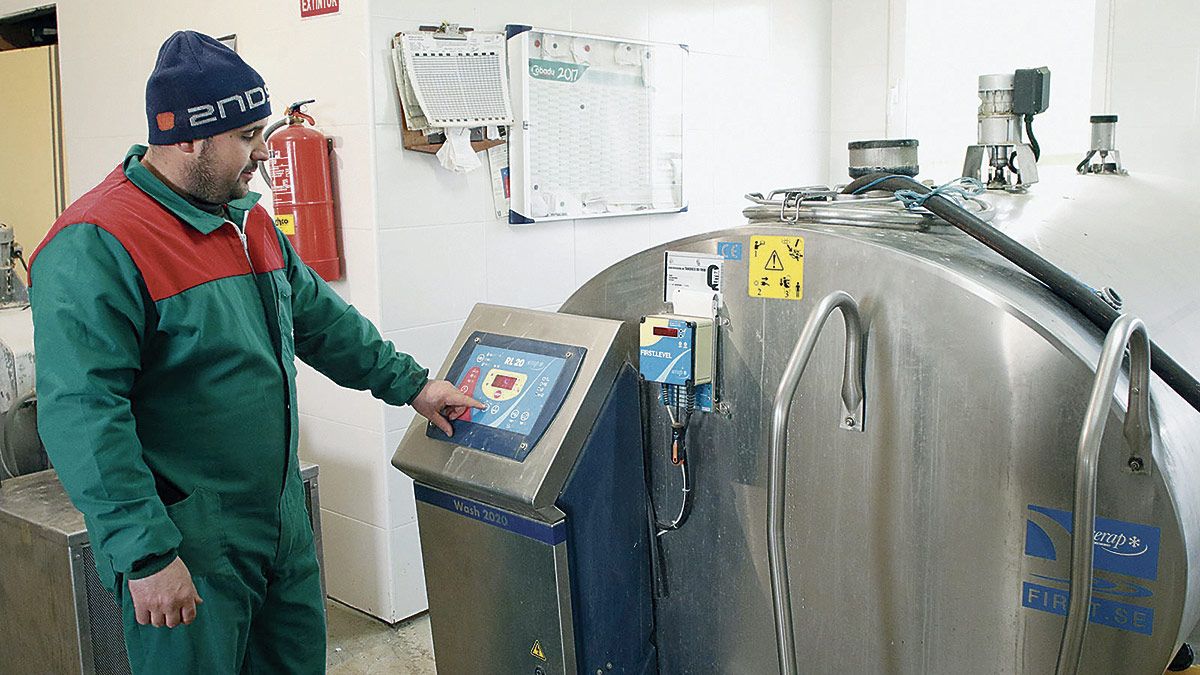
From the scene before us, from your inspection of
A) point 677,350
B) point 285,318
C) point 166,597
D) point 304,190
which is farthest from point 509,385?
point 304,190

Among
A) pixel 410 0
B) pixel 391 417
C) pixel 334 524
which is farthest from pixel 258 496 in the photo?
pixel 410 0

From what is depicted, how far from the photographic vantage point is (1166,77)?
4.09 m

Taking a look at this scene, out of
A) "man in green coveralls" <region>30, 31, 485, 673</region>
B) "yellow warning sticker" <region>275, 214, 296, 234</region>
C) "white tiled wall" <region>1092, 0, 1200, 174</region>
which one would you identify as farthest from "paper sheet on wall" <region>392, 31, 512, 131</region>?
"white tiled wall" <region>1092, 0, 1200, 174</region>

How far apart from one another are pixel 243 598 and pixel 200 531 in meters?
0.16

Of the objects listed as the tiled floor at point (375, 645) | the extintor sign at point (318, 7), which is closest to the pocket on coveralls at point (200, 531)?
the tiled floor at point (375, 645)

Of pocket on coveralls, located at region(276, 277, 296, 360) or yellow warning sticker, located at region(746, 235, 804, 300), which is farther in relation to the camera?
pocket on coveralls, located at region(276, 277, 296, 360)

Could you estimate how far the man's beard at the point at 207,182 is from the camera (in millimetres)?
1934

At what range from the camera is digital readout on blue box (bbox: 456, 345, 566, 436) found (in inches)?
75.1

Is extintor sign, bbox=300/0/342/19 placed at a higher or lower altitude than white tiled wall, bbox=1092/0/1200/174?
higher

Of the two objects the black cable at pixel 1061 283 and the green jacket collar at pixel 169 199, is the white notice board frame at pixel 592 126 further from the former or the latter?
the black cable at pixel 1061 283

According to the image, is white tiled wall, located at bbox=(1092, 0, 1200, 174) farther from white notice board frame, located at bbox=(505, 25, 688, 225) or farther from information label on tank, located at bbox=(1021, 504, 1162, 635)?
information label on tank, located at bbox=(1021, 504, 1162, 635)

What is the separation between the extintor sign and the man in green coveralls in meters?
1.26

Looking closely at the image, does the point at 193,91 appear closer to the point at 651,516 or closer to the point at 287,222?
the point at 651,516

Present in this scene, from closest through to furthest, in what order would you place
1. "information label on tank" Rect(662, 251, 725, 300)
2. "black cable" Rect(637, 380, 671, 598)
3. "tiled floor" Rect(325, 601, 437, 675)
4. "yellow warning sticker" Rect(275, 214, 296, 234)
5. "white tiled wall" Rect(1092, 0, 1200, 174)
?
"information label on tank" Rect(662, 251, 725, 300) → "black cable" Rect(637, 380, 671, 598) → "tiled floor" Rect(325, 601, 437, 675) → "yellow warning sticker" Rect(275, 214, 296, 234) → "white tiled wall" Rect(1092, 0, 1200, 174)
